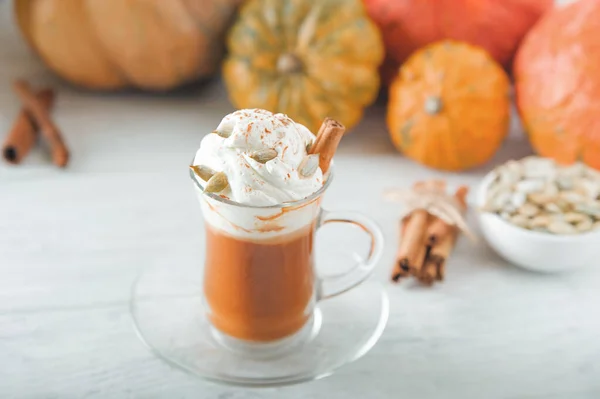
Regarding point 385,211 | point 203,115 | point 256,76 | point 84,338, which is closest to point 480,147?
point 385,211

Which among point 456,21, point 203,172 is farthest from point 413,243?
point 456,21

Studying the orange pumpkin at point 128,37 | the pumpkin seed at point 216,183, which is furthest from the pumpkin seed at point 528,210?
the orange pumpkin at point 128,37

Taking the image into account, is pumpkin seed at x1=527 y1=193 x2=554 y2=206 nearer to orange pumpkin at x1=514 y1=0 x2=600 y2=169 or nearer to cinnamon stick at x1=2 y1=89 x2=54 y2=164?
orange pumpkin at x1=514 y1=0 x2=600 y2=169

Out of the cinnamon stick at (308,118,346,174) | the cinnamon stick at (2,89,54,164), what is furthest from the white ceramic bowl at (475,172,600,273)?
the cinnamon stick at (2,89,54,164)

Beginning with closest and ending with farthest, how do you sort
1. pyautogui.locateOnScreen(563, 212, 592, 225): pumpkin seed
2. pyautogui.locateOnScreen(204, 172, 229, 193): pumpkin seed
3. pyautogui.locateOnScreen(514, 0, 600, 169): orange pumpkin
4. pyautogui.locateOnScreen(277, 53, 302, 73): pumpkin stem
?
pyautogui.locateOnScreen(204, 172, 229, 193): pumpkin seed < pyautogui.locateOnScreen(563, 212, 592, 225): pumpkin seed < pyautogui.locateOnScreen(514, 0, 600, 169): orange pumpkin < pyautogui.locateOnScreen(277, 53, 302, 73): pumpkin stem

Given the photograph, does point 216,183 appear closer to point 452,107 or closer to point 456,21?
point 452,107

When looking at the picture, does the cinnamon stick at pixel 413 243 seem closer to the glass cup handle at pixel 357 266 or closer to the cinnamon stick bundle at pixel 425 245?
the cinnamon stick bundle at pixel 425 245
